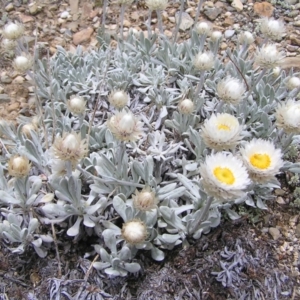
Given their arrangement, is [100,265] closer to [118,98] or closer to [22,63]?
→ [118,98]

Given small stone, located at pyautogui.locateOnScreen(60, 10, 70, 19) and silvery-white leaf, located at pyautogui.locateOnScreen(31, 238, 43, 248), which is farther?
small stone, located at pyautogui.locateOnScreen(60, 10, 70, 19)

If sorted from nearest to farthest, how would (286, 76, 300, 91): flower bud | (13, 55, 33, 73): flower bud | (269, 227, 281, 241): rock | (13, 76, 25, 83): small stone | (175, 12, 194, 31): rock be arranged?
(269, 227, 281, 241): rock → (13, 55, 33, 73): flower bud → (286, 76, 300, 91): flower bud → (13, 76, 25, 83): small stone → (175, 12, 194, 31): rock

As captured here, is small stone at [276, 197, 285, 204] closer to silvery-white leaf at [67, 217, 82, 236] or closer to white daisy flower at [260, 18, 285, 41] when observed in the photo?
white daisy flower at [260, 18, 285, 41]

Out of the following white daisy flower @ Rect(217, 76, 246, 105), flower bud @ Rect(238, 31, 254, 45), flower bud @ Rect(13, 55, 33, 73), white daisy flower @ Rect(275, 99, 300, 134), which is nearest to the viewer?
white daisy flower @ Rect(275, 99, 300, 134)

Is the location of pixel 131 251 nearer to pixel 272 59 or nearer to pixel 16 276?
pixel 16 276

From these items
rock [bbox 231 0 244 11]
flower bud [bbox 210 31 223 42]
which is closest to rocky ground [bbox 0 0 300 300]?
flower bud [bbox 210 31 223 42]

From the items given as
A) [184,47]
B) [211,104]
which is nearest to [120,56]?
[184,47]
